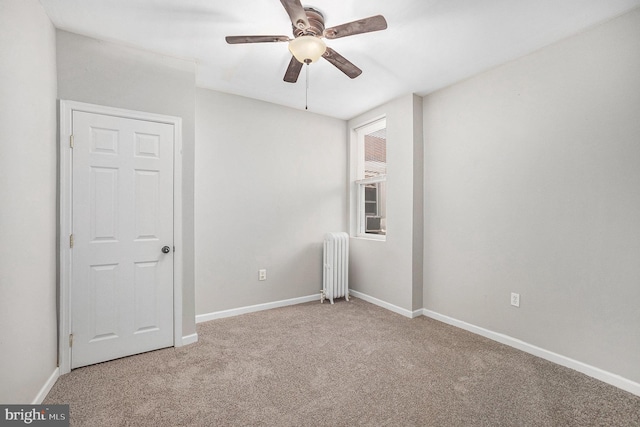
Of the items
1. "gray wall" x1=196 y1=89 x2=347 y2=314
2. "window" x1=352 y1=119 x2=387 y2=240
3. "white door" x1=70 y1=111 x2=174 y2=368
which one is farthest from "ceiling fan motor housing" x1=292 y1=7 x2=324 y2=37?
"window" x1=352 y1=119 x2=387 y2=240

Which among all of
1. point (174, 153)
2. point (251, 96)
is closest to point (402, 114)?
point (251, 96)

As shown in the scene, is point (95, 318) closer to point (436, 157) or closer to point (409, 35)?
point (409, 35)

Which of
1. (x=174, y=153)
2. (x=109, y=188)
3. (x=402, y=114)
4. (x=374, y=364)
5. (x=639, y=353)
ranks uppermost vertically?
(x=402, y=114)

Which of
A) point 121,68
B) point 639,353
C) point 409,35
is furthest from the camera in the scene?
point 121,68

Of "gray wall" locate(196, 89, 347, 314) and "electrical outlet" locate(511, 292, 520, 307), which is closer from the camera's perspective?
"electrical outlet" locate(511, 292, 520, 307)

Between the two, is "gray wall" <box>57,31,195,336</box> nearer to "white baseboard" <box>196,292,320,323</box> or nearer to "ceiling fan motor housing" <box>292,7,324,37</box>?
"white baseboard" <box>196,292,320,323</box>

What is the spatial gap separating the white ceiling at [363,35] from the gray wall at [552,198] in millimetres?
261

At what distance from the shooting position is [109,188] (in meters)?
2.40

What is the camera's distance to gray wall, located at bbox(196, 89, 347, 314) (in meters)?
3.29

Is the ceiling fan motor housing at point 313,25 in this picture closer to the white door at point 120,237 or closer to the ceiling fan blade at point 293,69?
the ceiling fan blade at point 293,69

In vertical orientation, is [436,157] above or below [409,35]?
below

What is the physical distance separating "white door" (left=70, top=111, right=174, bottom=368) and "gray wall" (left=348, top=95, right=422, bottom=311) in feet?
7.74

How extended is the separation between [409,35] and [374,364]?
2.53 meters

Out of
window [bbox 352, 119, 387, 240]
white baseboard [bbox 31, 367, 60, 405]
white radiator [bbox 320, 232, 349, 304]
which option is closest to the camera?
white baseboard [bbox 31, 367, 60, 405]
